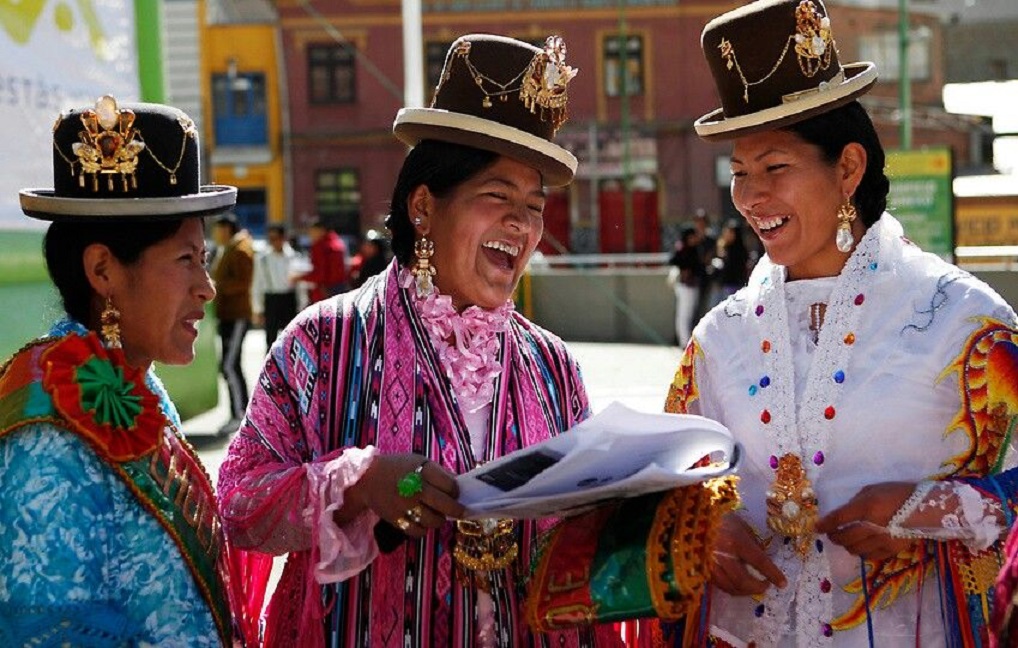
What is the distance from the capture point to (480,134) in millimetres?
2957

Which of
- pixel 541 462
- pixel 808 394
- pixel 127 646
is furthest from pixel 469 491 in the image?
pixel 808 394

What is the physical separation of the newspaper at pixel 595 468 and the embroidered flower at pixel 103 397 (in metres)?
0.59

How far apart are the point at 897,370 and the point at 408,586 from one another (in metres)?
1.08

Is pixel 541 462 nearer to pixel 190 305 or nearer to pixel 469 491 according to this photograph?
pixel 469 491

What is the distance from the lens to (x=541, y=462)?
8.08ft

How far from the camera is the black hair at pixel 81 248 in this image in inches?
102

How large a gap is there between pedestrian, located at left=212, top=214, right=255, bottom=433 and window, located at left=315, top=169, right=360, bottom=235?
83.7 feet

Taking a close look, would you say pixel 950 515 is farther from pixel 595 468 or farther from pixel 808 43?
pixel 808 43

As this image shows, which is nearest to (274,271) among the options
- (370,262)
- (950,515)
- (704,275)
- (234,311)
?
(370,262)

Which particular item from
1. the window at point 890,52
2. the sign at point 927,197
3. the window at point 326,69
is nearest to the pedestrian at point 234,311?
the sign at point 927,197

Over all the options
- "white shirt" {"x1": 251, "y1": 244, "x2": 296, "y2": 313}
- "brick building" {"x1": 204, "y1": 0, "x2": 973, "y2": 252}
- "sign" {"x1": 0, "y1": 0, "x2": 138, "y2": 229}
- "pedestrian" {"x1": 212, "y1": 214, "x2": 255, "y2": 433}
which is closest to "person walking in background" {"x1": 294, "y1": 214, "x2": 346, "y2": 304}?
"white shirt" {"x1": 251, "y1": 244, "x2": 296, "y2": 313}

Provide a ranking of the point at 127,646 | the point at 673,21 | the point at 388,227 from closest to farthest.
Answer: the point at 127,646 → the point at 388,227 → the point at 673,21

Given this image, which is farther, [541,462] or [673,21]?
[673,21]

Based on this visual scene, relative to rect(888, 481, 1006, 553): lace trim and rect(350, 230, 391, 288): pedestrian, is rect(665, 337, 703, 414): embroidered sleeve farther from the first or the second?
rect(350, 230, 391, 288): pedestrian
